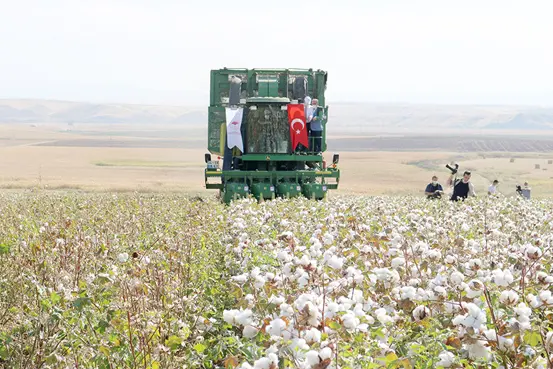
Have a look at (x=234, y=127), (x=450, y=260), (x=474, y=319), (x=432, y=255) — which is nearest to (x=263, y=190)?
(x=234, y=127)

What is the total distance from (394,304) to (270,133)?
17.3 metres

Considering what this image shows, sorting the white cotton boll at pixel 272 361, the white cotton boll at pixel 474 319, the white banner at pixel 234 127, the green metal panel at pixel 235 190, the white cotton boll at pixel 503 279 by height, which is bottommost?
the green metal panel at pixel 235 190

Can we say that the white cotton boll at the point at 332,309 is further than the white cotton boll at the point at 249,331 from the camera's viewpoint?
No

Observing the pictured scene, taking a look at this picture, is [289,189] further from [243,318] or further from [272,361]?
[272,361]

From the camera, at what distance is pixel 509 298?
15.8ft

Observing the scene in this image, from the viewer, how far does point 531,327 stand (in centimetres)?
434

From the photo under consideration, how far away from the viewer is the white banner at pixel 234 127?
22.5 m

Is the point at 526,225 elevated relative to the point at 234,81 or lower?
lower

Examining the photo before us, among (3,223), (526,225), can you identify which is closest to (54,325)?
(526,225)

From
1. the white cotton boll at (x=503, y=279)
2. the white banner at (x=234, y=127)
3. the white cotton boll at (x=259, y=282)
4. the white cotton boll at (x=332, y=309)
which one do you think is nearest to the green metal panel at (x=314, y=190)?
the white banner at (x=234, y=127)

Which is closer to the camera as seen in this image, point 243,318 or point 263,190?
point 243,318

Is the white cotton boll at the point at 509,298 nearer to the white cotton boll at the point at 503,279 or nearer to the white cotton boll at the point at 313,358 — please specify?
the white cotton boll at the point at 503,279

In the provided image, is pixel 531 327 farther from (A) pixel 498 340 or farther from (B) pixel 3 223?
(B) pixel 3 223

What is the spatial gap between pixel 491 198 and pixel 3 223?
837 centimetres
